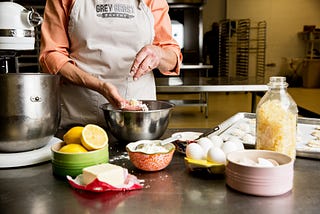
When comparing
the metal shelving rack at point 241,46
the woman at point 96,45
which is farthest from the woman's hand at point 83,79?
the metal shelving rack at point 241,46

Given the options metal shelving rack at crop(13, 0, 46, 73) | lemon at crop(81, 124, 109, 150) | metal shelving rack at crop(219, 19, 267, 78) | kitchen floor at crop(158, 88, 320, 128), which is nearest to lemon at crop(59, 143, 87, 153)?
lemon at crop(81, 124, 109, 150)

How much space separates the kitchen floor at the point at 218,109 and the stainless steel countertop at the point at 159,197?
3433mm

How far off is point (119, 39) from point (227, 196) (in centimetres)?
84

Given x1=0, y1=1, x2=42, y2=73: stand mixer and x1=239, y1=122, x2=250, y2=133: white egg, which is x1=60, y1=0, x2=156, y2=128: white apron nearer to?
x1=0, y1=1, x2=42, y2=73: stand mixer

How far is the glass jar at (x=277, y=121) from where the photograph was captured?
95cm

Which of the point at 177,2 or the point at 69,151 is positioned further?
the point at 177,2

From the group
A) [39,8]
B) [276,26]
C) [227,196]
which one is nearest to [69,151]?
[227,196]

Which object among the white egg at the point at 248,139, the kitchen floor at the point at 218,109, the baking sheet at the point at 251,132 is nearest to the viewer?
the baking sheet at the point at 251,132

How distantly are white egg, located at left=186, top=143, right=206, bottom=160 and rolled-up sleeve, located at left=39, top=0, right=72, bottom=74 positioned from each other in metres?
0.64

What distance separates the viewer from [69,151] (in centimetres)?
89

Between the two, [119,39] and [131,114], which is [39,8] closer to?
[119,39]

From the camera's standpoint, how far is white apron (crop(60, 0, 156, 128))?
55.5 inches

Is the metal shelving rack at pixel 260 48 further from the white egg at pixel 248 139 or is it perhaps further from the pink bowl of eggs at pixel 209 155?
the pink bowl of eggs at pixel 209 155

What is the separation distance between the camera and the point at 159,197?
2.58 ft
